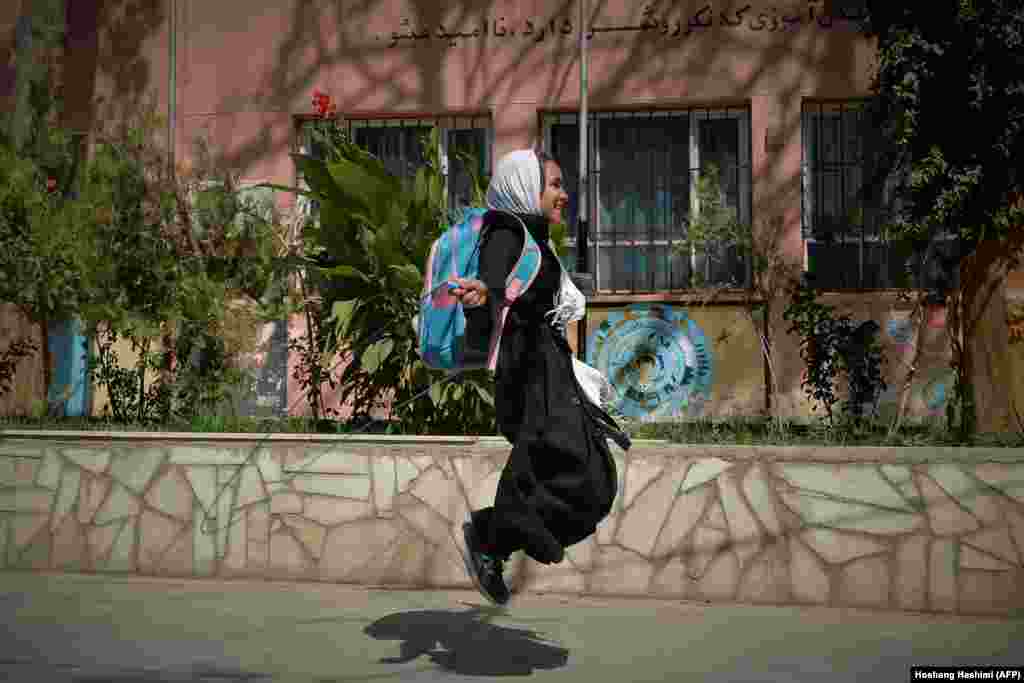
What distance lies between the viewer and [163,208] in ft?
30.4

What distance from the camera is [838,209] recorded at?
11977 millimetres

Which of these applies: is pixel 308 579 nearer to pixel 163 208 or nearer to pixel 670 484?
pixel 670 484

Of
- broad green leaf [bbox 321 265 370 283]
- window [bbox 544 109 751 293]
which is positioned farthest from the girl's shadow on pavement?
window [bbox 544 109 751 293]

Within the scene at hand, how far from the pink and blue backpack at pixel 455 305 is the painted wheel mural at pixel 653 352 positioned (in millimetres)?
6993

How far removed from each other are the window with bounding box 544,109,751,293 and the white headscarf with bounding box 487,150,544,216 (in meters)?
6.55

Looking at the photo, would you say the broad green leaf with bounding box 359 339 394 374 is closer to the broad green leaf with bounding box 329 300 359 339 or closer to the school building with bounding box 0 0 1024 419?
the broad green leaf with bounding box 329 300 359 339

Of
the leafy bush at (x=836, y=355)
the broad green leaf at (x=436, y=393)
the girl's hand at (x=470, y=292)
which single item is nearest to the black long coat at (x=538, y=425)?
the girl's hand at (x=470, y=292)

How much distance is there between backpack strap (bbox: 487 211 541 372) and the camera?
4906 mm

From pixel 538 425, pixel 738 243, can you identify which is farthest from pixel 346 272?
pixel 538 425

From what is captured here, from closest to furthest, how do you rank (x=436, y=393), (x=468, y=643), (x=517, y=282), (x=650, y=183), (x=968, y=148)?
(x=517, y=282)
(x=468, y=643)
(x=968, y=148)
(x=436, y=393)
(x=650, y=183)

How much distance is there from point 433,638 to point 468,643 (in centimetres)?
17

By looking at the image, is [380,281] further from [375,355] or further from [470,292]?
[470,292]

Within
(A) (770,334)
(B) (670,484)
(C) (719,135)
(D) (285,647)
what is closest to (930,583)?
(B) (670,484)

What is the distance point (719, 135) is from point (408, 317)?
5586 millimetres
